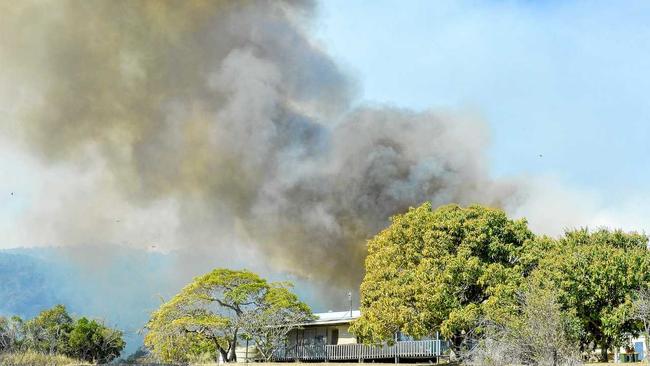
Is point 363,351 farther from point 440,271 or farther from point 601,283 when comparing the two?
point 601,283

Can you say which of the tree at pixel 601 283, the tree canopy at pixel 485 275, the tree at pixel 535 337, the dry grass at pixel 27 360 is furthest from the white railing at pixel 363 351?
the dry grass at pixel 27 360

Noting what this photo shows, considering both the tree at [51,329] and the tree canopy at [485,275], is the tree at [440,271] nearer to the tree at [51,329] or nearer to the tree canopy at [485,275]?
the tree canopy at [485,275]

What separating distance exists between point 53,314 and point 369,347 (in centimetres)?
3906

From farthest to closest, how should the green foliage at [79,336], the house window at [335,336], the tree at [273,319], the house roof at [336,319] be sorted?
1. the green foliage at [79,336]
2. the house window at [335,336]
3. the house roof at [336,319]
4. the tree at [273,319]

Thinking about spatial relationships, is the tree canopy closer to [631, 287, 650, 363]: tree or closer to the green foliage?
[631, 287, 650, 363]: tree

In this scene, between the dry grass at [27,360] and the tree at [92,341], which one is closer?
the dry grass at [27,360]

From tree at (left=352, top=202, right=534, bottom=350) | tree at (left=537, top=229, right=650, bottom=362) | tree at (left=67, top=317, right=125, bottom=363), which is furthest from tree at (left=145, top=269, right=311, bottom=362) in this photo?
tree at (left=67, top=317, right=125, bottom=363)

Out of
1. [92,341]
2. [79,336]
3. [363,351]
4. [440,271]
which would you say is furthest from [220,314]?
[92,341]

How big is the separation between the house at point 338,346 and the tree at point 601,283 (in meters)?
11.9

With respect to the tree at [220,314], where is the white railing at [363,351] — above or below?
below

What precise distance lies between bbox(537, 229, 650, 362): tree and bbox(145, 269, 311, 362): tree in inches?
767

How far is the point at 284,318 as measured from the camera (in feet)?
146

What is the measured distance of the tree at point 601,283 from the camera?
29547 millimetres

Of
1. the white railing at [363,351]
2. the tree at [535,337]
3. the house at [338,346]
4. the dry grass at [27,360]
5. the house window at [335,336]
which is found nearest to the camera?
the tree at [535,337]
